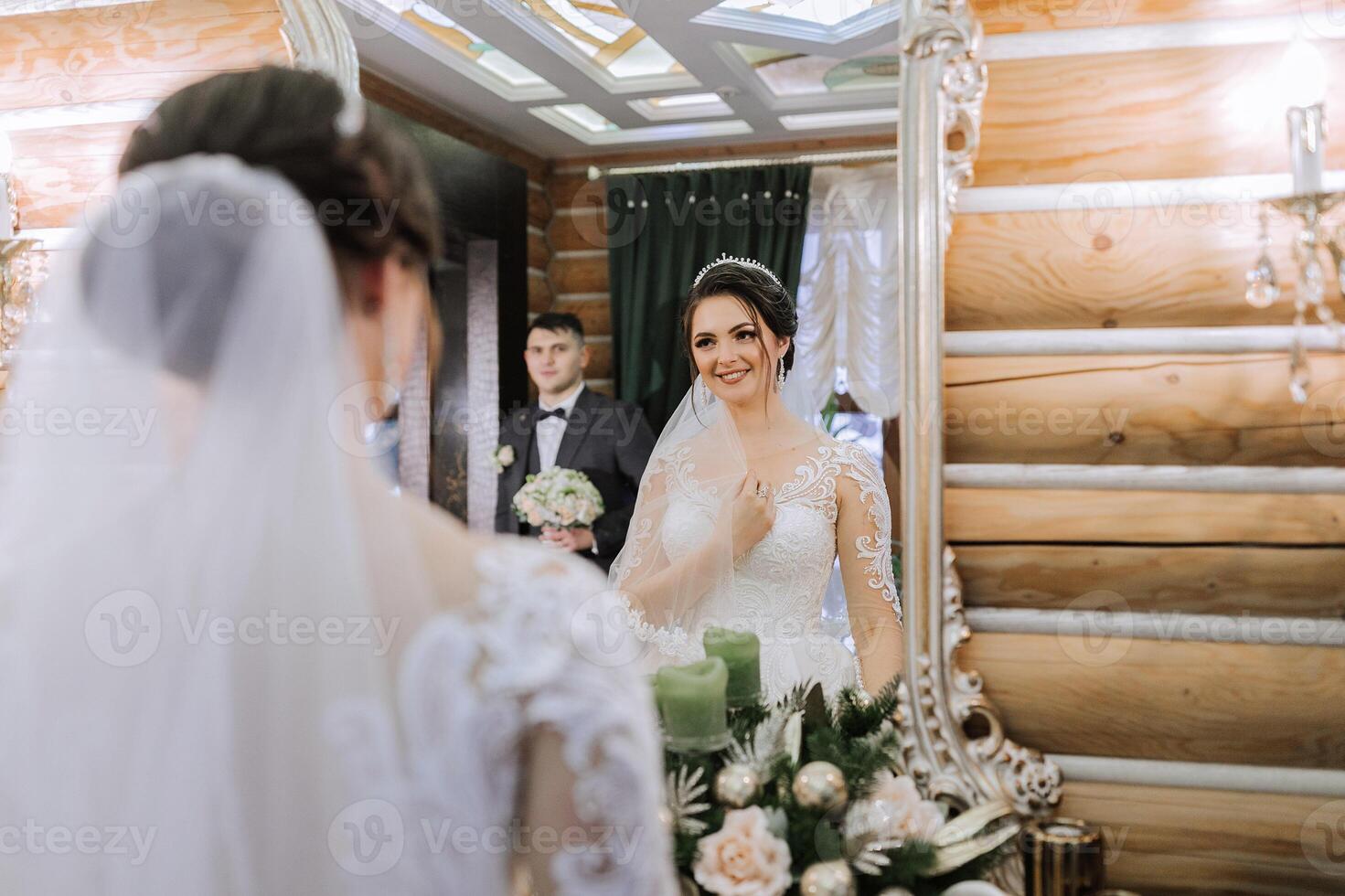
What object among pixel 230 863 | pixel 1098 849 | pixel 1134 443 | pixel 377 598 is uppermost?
pixel 1134 443

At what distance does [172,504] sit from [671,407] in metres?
0.79

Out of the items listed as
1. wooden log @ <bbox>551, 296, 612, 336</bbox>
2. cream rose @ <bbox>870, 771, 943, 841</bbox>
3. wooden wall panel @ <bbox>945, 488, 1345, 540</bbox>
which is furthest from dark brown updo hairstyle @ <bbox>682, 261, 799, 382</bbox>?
cream rose @ <bbox>870, 771, 943, 841</bbox>

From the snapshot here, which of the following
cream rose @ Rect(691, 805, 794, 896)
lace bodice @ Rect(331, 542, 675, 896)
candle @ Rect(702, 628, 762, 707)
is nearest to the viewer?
lace bodice @ Rect(331, 542, 675, 896)

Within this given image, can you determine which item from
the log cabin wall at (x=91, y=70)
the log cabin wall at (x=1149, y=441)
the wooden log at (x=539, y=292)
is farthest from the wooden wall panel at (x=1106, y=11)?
the log cabin wall at (x=91, y=70)

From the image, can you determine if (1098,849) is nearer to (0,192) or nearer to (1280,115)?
(1280,115)

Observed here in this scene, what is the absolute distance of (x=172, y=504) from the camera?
2.85 ft

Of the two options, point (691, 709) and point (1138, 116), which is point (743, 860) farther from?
point (1138, 116)

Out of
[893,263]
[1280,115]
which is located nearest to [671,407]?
[893,263]

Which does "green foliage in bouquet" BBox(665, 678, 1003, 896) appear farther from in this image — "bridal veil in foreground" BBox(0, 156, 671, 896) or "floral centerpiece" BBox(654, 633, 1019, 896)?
"bridal veil in foreground" BBox(0, 156, 671, 896)

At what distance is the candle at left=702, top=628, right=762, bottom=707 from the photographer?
60.8 inches

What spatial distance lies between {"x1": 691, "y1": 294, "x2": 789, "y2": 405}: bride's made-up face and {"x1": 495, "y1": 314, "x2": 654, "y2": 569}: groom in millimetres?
134

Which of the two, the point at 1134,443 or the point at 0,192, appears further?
the point at 0,192

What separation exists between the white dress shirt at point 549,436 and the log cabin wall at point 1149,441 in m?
0.62

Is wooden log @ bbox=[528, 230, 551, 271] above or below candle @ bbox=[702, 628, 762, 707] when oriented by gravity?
above
